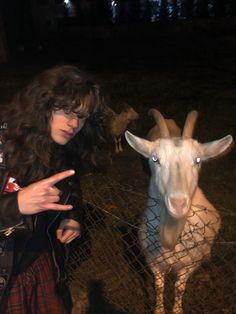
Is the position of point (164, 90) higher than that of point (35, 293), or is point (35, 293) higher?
point (35, 293)

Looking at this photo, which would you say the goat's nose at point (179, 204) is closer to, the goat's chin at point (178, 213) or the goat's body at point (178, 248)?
the goat's chin at point (178, 213)

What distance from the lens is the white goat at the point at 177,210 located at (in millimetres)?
2750

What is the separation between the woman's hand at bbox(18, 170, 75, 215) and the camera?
5.70 feet

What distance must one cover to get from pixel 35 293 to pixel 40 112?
3.41 ft

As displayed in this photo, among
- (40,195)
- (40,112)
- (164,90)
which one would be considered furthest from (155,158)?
(164,90)

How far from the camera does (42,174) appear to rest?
2.21 metres

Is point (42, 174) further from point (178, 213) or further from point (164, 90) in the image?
point (164, 90)

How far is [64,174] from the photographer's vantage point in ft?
5.78

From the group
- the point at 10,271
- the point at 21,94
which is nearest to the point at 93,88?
the point at 21,94

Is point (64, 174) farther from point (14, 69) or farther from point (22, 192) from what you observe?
point (14, 69)

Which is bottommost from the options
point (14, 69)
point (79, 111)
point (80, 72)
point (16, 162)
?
point (14, 69)

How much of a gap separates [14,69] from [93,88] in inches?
566

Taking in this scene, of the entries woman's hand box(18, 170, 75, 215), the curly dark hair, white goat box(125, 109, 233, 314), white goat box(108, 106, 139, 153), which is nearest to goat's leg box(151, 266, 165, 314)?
white goat box(125, 109, 233, 314)

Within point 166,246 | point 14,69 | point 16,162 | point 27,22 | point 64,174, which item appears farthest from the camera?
point 27,22
